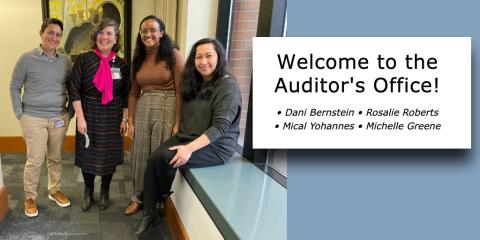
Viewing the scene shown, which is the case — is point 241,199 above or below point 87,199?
above

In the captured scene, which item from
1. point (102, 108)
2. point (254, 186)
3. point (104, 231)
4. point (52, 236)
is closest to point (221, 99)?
point (254, 186)

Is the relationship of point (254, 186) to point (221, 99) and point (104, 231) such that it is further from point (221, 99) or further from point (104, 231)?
point (104, 231)

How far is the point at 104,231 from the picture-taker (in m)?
2.08

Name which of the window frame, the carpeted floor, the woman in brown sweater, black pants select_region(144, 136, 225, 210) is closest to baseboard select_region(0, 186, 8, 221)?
the carpeted floor

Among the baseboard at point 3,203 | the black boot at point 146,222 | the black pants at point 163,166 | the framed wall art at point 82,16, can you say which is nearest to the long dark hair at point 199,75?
the black pants at point 163,166

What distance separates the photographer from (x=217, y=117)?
5.86 ft

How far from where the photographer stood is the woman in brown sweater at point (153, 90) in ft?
6.81

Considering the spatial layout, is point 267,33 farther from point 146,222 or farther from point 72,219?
point 72,219

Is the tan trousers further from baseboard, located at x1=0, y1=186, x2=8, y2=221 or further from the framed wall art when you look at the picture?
the framed wall art

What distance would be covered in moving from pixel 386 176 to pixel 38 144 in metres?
2.19

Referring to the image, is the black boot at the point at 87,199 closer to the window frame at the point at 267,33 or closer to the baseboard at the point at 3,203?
the baseboard at the point at 3,203

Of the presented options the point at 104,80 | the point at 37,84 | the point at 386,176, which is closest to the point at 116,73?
the point at 104,80

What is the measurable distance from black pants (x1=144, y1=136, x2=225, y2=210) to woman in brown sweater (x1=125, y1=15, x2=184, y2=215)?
0.79ft

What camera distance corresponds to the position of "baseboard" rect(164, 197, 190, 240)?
6.28ft
